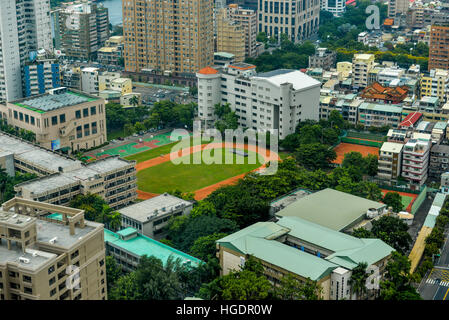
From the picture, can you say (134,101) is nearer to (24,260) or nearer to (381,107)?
(381,107)

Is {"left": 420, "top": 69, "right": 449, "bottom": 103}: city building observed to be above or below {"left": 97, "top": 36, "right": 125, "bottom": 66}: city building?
below

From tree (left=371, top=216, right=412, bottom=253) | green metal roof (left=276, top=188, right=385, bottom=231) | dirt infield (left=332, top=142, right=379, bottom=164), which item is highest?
green metal roof (left=276, top=188, right=385, bottom=231)

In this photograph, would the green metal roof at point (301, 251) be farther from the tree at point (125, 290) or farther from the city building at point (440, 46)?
the city building at point (440, 46)

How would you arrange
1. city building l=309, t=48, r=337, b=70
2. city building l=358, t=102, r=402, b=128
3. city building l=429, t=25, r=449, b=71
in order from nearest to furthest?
city building l=358, t=102, r=402, b=128 < city building l=429, t=25, r=449, b=71 < city building l=309, t=48, r=337, b=70

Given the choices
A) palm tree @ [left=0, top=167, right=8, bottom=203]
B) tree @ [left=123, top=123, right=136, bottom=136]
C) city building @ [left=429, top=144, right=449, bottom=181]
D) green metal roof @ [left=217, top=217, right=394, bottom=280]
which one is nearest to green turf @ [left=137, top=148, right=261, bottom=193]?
tree @ [left=123, top=123, right=136, bottom=136]

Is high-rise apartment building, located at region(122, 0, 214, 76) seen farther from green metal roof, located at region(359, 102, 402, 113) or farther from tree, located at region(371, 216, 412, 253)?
tree, located at region(371, 216, 412, 253)

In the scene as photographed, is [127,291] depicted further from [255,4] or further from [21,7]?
[255,4]
